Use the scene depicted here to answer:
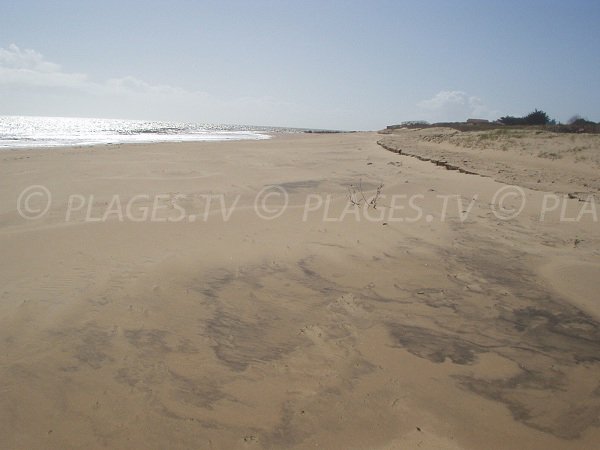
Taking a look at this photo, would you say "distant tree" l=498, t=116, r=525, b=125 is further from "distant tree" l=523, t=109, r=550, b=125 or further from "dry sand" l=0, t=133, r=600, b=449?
"dry sand" l=0, t=133, r=600, b=449

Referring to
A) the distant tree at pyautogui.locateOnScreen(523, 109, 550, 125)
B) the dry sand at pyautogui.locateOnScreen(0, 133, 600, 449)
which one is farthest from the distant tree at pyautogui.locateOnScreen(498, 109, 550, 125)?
the dry sand at pyautogui.locateOnScreen(0, 133, 600, 449)

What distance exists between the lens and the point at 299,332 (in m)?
2.47

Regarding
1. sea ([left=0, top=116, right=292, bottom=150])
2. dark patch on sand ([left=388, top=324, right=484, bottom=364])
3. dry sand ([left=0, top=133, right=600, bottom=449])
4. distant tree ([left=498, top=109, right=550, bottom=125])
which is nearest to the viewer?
dry sand ([left=0, top=133, right=600, bottom=449])

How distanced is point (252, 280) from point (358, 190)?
148 inches

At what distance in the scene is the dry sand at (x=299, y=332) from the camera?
5.75 ft

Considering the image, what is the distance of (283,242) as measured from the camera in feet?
13.4

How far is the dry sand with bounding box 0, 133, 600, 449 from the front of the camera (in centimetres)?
175

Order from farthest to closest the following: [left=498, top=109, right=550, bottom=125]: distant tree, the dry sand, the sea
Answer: [left=498, top=109, right=550, bottom=125]: distant tree → the sea → the dry sand

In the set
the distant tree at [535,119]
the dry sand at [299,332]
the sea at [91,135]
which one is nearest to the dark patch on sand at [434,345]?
the dry sand at [299,332]

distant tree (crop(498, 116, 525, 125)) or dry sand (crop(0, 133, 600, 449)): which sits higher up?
distant tree (crop(498, 116, 525, 125))

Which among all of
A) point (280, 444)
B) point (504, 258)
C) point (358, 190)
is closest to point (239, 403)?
point (280, 444)

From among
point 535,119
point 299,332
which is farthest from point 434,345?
point 535,119

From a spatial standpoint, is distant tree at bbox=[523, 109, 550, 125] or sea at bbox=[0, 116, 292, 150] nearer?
sea at bbox=[0, 116, 292, 150]

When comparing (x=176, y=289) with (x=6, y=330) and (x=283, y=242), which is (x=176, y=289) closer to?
(x=6, y=330)
